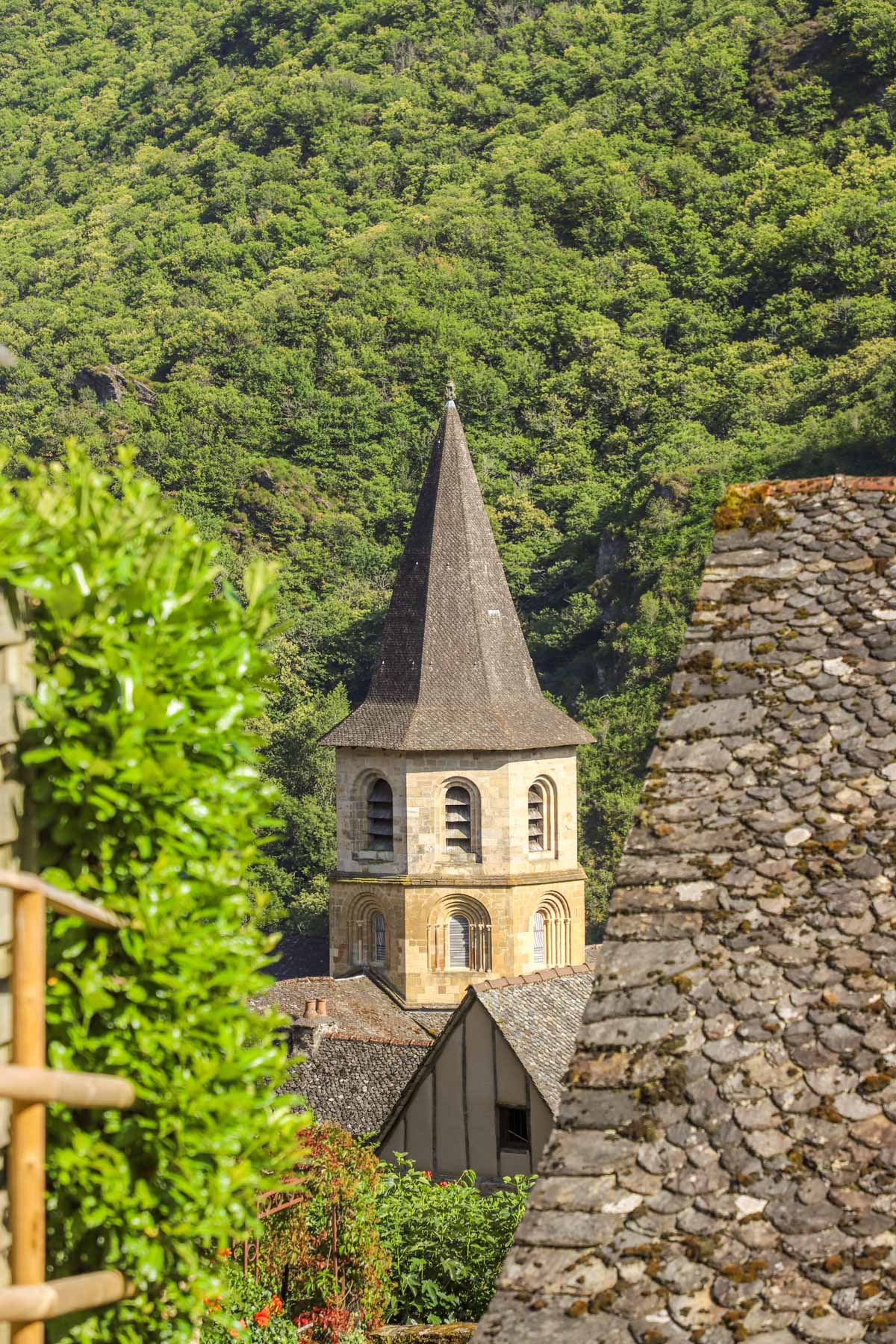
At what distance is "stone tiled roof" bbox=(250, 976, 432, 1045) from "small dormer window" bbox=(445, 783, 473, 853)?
2.31m

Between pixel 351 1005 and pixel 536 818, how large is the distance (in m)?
3.96

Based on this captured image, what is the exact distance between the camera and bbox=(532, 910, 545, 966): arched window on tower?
3091 centimetres

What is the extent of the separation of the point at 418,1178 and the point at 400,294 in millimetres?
61078

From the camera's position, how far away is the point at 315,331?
236ft

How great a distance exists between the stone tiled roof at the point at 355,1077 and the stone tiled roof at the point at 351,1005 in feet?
2.81

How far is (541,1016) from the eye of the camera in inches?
773

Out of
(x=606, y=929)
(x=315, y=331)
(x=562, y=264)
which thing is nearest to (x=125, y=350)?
(x=315, y=331)

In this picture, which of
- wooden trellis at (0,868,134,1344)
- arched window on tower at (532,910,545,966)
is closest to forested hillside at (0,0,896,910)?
arched window on tower at (532,910,545,966)

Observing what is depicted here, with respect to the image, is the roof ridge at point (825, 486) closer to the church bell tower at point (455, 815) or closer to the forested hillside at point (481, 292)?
the church bell tower at point (455, 815)

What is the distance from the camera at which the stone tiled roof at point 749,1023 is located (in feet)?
15.9

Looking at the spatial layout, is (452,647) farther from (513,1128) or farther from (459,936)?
(513,1128)

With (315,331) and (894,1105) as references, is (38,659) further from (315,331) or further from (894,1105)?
(315,331)

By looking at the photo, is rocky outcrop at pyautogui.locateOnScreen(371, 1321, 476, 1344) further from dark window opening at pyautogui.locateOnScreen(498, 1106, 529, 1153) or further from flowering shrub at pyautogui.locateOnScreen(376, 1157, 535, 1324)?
dark window opening at pyautogui.locateOnScreen(498, 1106, 529, 1153)

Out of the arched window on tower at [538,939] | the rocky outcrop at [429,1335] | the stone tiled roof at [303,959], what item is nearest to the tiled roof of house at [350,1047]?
the arched window on tower at [538,939]
